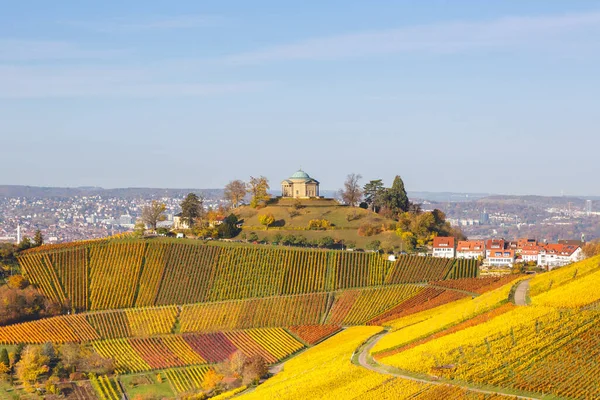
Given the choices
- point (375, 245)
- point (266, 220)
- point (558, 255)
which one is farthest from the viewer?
point (266, 220)

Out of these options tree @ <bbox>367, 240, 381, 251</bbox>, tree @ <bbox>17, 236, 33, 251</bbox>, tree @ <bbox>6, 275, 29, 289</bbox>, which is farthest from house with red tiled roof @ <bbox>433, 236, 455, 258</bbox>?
tree @ <bbox>6, 275, 29, 289</bbox>

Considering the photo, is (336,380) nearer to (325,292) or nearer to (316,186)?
(325,292)

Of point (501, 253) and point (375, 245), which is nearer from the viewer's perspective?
point (375, 245)

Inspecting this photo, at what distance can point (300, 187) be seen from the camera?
144 meters

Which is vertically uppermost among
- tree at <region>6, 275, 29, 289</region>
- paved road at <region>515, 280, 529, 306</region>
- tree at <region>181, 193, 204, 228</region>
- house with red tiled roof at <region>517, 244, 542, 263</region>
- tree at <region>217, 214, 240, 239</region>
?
tree at <region>181, 193, 204, 228</region>

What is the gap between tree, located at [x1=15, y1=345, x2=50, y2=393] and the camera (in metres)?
70.7

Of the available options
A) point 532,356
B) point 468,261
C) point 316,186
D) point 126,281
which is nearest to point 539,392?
point 532,356

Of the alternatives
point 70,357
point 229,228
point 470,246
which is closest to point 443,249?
point 470,246

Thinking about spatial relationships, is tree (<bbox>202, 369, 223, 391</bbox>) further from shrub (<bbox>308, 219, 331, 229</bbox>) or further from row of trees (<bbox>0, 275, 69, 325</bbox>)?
shrub (<bbox>308, 219, 331, 229</bbox>)

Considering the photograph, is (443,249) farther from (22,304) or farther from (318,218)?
(22,304)

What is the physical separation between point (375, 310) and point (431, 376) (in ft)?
105

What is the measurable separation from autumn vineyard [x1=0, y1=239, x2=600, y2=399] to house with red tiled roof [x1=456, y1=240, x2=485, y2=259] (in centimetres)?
1758

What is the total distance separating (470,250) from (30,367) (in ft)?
210

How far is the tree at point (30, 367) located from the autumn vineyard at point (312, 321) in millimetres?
4178
